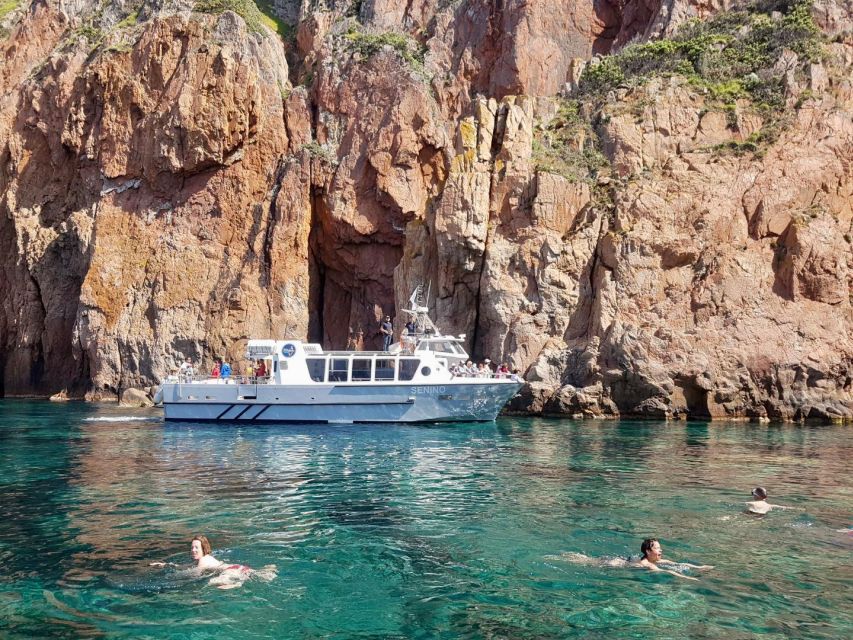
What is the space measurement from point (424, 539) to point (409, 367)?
2011 cm

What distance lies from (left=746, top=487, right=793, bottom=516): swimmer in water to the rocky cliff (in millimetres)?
19646

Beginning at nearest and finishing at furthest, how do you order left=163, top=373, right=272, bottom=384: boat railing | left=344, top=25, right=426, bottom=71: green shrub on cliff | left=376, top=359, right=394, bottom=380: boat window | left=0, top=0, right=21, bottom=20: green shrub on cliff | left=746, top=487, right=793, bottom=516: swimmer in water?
left=746, top=487, right=793, bottom=516: swimmer in water, left=376, top=359, right=394, bottom=380: boat window, left=163, top=373, right=272, bottom=384: boat railing, left=344, top=25, right=426, bottom=71: green shrub on cliff, left=0, top=0, right=21, bottom=20: green shrub on cliff

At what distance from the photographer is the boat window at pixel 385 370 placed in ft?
109

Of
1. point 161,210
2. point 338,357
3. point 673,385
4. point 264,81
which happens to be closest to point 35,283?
point 161,210

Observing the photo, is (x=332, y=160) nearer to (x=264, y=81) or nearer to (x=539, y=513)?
(x=264, y=81)

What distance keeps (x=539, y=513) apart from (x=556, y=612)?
17.4 ft

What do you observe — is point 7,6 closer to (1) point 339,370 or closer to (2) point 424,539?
(1) point 339,370

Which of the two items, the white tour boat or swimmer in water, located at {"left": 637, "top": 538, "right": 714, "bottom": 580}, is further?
the white tour boat

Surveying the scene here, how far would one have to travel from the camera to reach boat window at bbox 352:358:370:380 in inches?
1312

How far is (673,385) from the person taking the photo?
3491 cm

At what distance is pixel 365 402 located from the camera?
32812 millimetres

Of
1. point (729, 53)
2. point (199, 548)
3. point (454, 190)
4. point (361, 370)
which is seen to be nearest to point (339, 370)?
point (361, 370)

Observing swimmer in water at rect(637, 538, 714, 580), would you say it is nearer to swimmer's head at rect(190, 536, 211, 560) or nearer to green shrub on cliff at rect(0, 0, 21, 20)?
swimmer's head at rect(190, 536, 211, 560)

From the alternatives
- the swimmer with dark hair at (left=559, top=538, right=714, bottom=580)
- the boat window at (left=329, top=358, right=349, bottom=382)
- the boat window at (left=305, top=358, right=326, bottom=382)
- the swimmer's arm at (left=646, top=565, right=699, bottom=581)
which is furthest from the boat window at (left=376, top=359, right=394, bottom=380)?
the swimmer's arm at (left=646, top=565, right=699, bottom=581)
